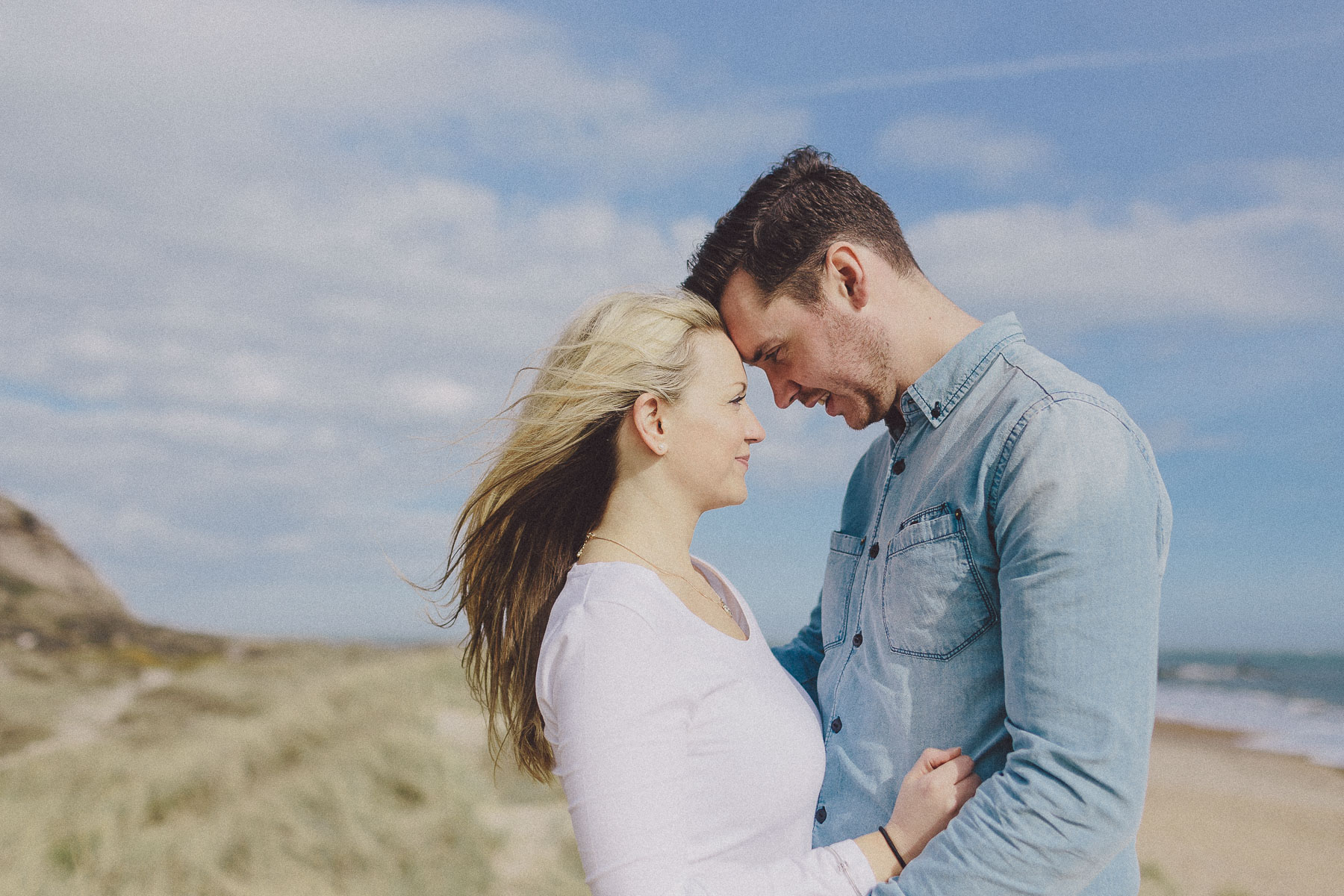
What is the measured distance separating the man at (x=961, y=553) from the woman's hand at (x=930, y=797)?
61 mm

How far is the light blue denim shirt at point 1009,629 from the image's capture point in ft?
5.46

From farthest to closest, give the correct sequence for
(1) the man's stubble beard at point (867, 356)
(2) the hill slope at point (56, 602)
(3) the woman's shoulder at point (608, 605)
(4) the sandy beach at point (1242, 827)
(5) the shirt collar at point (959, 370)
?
(2) the hill slope at point (56, 602)
(4) the sandy beach at point (1242, 827)
(1) the man's stubble beard at point (867, 356)
(5) the shirt collar at point (959, 370)
(3) the woman's shoulder at point (608, 605)

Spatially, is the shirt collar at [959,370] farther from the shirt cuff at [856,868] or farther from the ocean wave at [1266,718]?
the ocean wave at [1266,718]

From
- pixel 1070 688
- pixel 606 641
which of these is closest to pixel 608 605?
pixel 606 641

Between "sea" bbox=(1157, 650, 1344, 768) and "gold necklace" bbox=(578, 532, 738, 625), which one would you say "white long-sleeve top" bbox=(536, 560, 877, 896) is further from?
"sea" bbox=(1157, 650, 1344, 768)

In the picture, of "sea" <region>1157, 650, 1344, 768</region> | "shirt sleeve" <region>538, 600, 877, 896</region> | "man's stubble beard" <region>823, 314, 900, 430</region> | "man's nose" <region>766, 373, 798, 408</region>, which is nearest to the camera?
"shirt sleeve" <region>538, 600, 877, 896</region>

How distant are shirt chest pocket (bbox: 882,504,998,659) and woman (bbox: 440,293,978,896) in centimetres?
23

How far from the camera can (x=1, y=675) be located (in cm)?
1045

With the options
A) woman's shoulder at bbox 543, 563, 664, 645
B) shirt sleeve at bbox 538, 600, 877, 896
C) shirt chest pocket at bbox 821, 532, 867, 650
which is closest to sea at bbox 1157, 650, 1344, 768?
shirt chest pocket at bbox 821, 532, 867, 650

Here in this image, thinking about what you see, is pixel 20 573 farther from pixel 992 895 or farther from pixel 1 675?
pixel 992 895

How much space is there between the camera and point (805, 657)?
273 centimetres

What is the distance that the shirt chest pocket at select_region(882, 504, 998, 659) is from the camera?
6.26 feet

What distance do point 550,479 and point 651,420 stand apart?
0.31m

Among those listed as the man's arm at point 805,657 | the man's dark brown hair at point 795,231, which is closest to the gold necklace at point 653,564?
the man's arm at point 805,657
